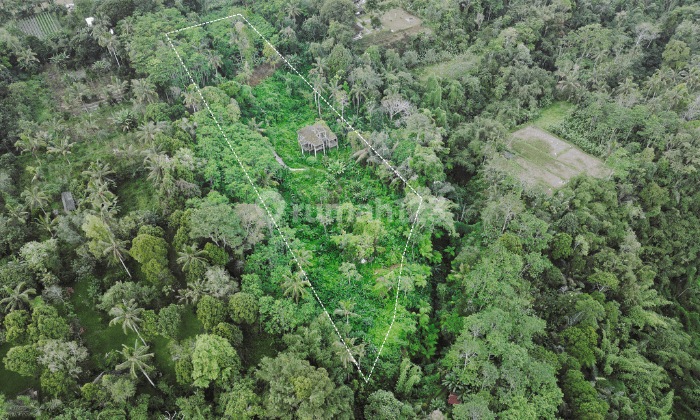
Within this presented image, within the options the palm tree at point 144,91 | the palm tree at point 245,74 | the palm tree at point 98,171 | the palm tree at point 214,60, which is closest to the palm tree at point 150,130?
the palm tree at point 98,171

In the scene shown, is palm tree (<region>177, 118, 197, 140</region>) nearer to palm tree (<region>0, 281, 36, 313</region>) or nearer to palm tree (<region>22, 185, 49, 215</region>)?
palm tree (<region>22, 185, 49, 215</region>)

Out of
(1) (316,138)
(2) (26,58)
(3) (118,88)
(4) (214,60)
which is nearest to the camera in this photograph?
(1) (316,138)

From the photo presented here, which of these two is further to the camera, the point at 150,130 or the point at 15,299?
the point at 150,130

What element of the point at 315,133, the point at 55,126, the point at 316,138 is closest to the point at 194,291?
the point at 316,138

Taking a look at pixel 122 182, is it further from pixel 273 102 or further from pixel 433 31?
pixel 433 31

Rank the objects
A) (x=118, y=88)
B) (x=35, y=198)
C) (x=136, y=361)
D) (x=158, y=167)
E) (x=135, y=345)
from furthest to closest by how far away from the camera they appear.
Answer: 1. (x=118, y=88)
2. (x=158, y=167)
3. (x=35, y=198)
4. (x=135, y=345)
5. (x=136, y=361)

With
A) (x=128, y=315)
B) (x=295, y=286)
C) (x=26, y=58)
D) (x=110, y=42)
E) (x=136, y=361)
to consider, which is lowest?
(x=295, y=286)

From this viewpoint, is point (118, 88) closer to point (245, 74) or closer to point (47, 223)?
point (245, 74)
